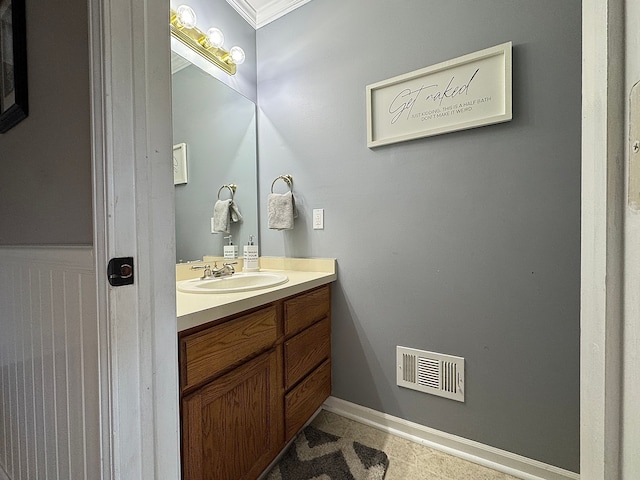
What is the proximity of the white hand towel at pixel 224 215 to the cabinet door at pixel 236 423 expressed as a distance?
0.85m

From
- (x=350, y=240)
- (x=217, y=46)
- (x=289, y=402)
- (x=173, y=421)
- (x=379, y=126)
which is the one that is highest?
(x=217, y=46)

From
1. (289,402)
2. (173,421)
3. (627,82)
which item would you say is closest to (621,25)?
(627,82)

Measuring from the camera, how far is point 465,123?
3.98ft

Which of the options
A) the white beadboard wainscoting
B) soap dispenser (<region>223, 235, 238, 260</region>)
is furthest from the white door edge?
soap dispenser (<region>223, 235, 238, 260</region>)

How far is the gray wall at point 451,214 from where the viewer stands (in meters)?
1.09

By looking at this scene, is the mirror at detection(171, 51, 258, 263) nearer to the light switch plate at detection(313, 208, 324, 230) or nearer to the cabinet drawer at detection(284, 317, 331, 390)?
the light switch plate at detection(313, 208, 324, 230)

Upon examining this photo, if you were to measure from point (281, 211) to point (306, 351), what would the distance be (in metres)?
0.79

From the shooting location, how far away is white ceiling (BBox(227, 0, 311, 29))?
1677 millimetres

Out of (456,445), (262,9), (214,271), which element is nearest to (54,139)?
(214,271)

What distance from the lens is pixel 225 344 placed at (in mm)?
908

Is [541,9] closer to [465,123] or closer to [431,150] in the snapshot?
[465,123]

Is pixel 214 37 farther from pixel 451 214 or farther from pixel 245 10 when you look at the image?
pixel 451 214

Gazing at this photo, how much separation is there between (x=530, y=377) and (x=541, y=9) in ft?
4.86

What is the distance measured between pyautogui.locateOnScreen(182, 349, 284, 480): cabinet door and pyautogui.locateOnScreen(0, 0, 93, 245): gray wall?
0.59 meters
